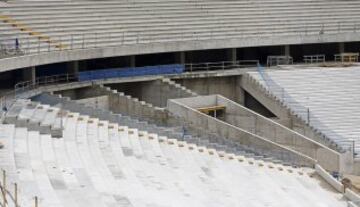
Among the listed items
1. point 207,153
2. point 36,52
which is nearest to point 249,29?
point 36,52

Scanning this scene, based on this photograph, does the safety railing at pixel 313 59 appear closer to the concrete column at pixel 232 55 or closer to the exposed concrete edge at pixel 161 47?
the exposed concrete edge at pixel 161 47

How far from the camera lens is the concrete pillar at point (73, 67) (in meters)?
28.1

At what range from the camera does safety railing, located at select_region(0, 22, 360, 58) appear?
26011 mm

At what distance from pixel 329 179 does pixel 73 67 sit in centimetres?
1148

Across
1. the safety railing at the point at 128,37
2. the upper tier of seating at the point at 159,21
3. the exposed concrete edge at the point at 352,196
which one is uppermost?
the upper tier of seating at the point at 159,21

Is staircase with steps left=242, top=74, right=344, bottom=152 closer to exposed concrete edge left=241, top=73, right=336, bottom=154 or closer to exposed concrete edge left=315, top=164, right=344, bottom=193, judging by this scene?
exposed concrete edge left=241, top=73, right=336, bottom=154

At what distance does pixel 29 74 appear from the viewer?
1041 inches

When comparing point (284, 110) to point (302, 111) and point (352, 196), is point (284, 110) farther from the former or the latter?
point (352, 196)

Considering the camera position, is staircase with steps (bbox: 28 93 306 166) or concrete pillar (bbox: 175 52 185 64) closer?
staircase with steps (bbox: 28 93 306 166)

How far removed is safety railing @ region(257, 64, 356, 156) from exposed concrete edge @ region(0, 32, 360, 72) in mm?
1874

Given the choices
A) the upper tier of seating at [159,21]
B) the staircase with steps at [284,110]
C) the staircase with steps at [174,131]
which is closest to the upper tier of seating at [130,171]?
the staircase with steps at [174,131]

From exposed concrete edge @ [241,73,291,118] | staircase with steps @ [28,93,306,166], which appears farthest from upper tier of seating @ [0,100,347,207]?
exposed concrete edge @ [241,73,291,118]

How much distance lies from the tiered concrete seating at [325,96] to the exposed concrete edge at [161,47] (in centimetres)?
172

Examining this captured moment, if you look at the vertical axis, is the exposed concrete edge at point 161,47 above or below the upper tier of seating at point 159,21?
below
